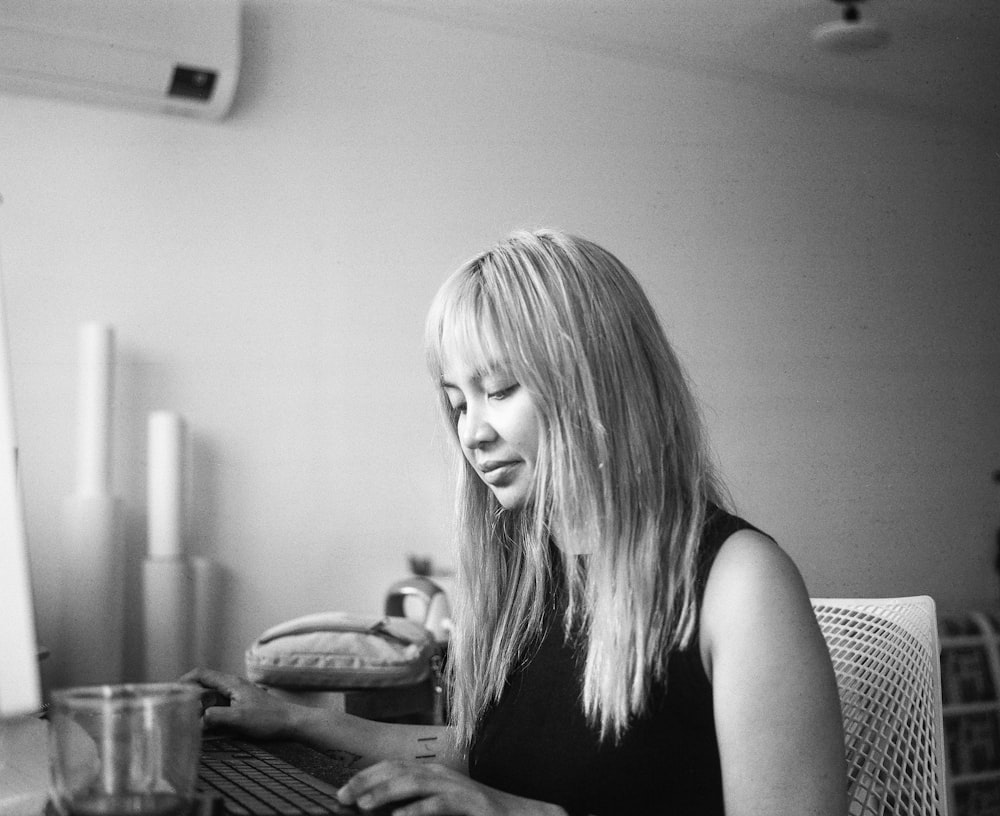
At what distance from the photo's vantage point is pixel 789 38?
9.29ft

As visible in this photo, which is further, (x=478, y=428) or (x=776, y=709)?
(x=478, y=428)

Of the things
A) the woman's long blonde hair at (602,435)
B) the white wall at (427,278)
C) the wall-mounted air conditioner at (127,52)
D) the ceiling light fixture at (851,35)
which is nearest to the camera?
the woman's long blonde hair at (602,435)

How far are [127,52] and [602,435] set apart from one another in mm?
1617

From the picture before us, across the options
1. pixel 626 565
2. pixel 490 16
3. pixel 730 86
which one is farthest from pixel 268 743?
pixel 730 86

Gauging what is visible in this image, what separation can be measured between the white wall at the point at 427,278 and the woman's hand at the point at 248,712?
1106 mm

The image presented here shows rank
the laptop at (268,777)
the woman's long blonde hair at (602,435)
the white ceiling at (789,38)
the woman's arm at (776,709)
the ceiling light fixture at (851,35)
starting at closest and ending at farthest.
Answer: the laptop at (268,777)
the woman's arm at (776,709)
the woman's long blonde hair at (602,435)
the ceiling light fixture at (851,35)
the white ceiling at (789,38)

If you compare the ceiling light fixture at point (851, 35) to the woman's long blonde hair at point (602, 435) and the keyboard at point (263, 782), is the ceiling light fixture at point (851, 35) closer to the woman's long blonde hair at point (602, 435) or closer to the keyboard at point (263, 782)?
the woman's long blonde hair at point (602, 435)

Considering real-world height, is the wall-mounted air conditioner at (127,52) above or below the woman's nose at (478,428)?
above

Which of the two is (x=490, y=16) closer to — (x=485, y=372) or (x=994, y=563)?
(x=485, y=372)

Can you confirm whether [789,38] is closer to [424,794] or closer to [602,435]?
[602,435]

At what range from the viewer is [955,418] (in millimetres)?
3357

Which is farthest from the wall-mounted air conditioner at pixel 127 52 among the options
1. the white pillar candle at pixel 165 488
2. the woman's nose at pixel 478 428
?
the woman's nose at pixel 478 428

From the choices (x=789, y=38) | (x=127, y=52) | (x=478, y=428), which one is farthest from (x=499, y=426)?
(x=789, y=38)

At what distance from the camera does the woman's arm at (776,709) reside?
848 mm
